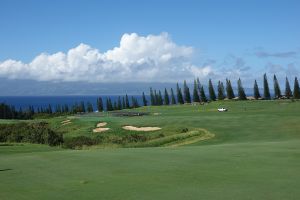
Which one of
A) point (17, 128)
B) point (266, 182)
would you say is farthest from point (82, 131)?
point (266, 182)

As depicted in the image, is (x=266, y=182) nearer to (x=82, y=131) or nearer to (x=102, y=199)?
(x=102, y=199)

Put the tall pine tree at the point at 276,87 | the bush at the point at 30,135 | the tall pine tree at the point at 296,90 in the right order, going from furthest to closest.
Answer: the tall pine tree at the point at 276,87, the tall pine tree at the point at 296,90, the bush at the point at 30,135

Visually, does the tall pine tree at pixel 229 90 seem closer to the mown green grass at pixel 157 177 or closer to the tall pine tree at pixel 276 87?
the tall pine tree at pixel 276 87

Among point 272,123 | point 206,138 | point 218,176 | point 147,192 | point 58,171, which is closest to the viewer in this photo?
point 147,192

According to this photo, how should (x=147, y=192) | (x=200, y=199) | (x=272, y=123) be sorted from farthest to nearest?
(x=272, y=123)
(x=147, y=192)
(x=200, y=199)

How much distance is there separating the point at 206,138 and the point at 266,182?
30.3 meters

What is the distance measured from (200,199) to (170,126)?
48.5 metres

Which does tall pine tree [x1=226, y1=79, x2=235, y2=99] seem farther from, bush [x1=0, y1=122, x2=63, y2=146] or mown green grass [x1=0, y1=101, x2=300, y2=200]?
mown green grass [x1=0, y1=101, x2=300, y2=200]

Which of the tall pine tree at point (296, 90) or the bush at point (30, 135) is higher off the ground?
the tall pine tree at point (296, 90)

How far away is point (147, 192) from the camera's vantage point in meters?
11.6

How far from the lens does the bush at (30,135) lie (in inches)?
2047

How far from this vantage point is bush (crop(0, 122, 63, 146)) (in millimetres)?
52000

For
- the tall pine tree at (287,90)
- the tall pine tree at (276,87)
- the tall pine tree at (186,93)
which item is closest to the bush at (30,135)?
the tall pine tree at (287,90)

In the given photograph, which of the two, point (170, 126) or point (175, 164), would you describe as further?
point (170, 126)
